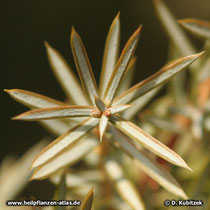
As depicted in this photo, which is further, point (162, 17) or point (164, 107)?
point (164, 107)

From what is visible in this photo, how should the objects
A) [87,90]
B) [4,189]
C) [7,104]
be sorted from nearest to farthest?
1. [87,90]
2. [4,189]
3. [7,104]

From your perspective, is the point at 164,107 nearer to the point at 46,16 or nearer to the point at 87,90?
the point at 87,90

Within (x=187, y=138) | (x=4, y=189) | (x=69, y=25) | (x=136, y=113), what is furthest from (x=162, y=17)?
(x=69, y=25)

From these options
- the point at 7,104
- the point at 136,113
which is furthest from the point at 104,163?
the point at 7,104

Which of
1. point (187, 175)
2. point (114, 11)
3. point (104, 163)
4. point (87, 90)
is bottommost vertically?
point (187, 175)

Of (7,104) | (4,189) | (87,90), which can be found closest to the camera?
(87,90)

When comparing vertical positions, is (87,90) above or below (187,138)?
above
